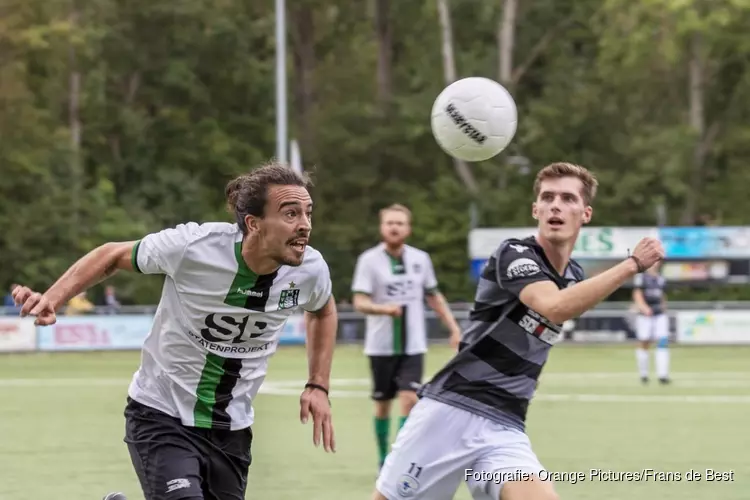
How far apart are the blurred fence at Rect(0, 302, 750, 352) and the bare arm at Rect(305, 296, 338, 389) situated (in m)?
21.5

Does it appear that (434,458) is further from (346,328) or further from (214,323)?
(346,328)

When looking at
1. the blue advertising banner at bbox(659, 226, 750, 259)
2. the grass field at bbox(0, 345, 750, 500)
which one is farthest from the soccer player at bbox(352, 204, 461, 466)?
the blue advertising banner at bbox(659, 226, 750, 259)

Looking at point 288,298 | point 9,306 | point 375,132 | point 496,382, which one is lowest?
point 9,306

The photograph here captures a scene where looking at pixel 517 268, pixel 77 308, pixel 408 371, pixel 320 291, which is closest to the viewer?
pixel 517 268

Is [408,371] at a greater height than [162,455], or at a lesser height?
lesser

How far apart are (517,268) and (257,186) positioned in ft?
4.02

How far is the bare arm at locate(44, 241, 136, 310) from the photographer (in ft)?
18.1

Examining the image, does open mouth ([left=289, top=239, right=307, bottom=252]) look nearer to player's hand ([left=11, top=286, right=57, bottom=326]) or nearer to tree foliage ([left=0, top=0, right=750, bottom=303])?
player's hand ([left=11, top=286, right=57, bottom=326])

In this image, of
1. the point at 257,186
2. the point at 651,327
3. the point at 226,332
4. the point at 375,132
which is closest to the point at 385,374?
the point at 226,332

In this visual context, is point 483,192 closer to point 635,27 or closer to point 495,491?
point 635,27

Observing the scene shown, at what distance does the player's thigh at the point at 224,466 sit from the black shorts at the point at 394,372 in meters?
5.46

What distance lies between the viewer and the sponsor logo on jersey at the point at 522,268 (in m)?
5.84

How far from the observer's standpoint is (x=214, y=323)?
19.4 ft

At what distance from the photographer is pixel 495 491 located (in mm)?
5906
